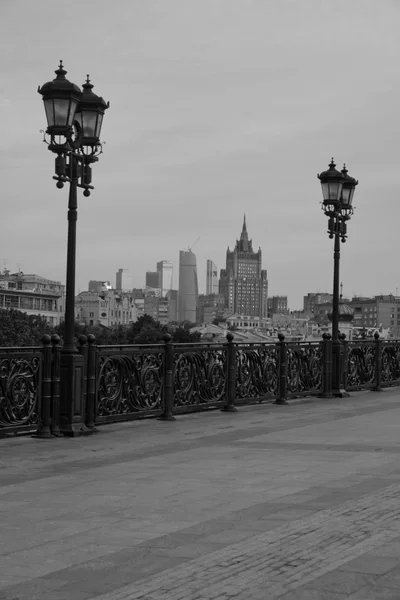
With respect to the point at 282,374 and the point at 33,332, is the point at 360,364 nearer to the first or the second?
the point at 282,374

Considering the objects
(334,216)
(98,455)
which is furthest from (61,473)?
(334,216)

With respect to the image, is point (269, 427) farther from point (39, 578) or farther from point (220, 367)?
point (39, 578)

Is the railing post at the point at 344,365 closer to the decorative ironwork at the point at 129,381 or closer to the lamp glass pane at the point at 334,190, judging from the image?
the lamp glass pane at the point at 334,190

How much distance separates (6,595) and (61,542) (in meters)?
1.17

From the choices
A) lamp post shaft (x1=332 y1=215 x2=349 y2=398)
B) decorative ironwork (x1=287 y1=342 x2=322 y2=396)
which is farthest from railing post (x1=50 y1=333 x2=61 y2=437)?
lamp post shaft (x1=332 y1=215 x2=349 y2=398)

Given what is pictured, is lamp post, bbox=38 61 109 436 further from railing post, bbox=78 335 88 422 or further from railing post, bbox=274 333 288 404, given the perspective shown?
railing post, bbox=274 333 288 404

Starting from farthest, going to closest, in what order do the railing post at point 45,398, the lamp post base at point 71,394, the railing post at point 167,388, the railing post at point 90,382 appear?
the railing post at point 167,388 < the railing post at point 90,382 < the lamp post base at point 71,394 < the railing post at point 45,398

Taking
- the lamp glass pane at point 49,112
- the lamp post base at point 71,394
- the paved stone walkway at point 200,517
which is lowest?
the paved stone walkway at point 200,517

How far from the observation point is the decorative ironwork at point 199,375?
49.1 ft

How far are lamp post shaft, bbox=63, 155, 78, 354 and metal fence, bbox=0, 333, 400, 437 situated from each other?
18 cm

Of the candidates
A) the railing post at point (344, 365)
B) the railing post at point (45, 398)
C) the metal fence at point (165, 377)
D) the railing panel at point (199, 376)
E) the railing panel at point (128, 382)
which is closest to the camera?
the metal fence at point (165, 377)

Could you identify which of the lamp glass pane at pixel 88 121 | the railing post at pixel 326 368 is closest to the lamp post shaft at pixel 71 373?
the lamp glass pane at pixel 88 121

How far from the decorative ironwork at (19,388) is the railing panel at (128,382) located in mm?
1170

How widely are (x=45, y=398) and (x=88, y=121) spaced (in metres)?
3.75
